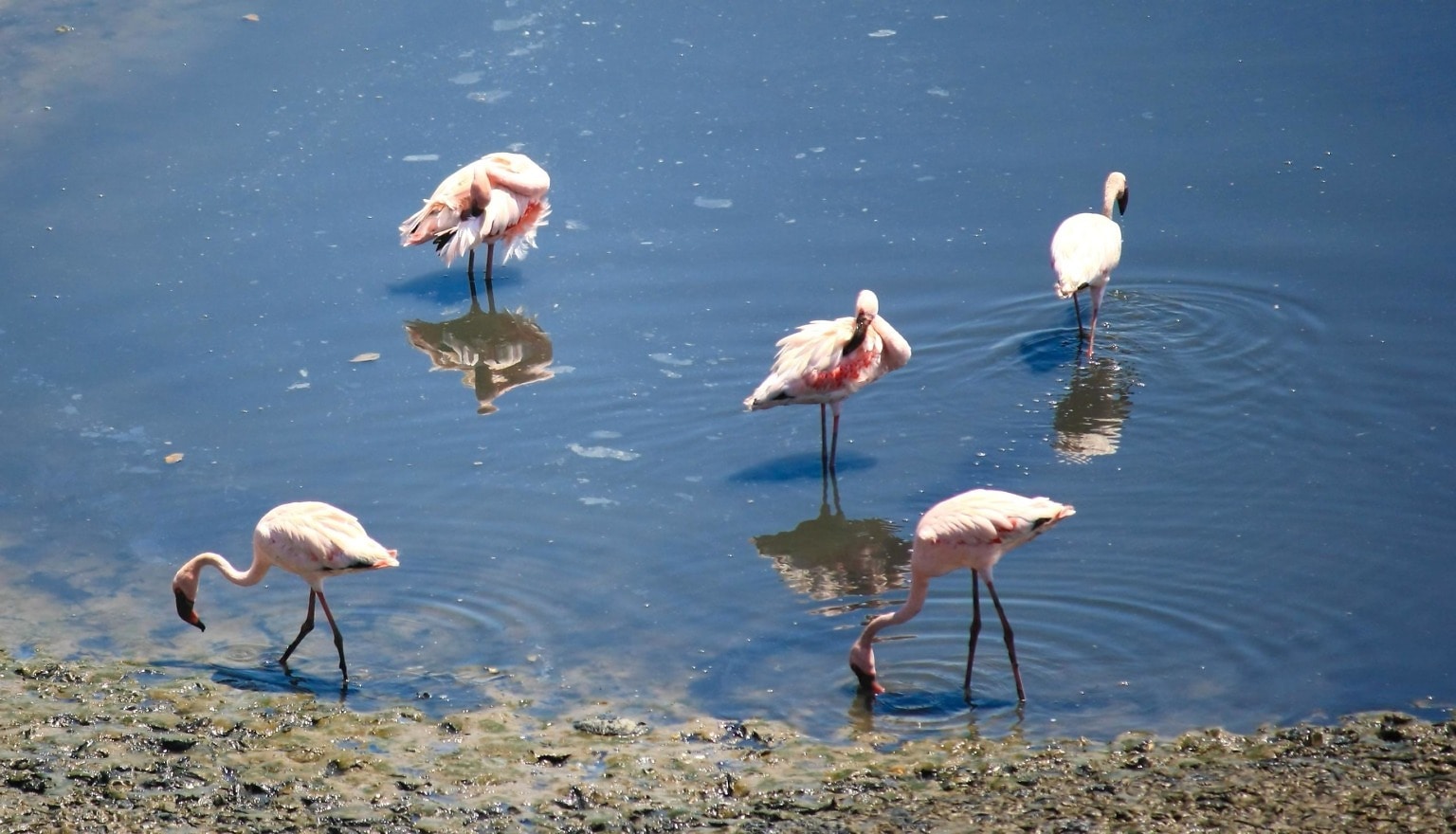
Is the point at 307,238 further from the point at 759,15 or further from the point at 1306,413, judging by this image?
the point at 1306,413

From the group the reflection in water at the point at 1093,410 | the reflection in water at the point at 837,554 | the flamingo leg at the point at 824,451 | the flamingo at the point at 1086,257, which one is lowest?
the reflection in water at the point at 837,554

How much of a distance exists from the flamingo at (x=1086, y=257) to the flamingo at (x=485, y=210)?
382 centimetres

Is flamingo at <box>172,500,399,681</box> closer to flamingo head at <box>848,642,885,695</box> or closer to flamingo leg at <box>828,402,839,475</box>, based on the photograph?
flamingo head at <box>848,642,885,695</box>

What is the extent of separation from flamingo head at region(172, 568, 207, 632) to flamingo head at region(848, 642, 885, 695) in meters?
3.07

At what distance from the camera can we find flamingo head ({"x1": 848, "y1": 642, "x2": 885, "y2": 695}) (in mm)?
6934

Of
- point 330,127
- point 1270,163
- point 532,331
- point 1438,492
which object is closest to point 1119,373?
point 1438,492

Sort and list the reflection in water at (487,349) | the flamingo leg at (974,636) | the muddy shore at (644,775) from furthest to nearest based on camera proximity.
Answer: the reflection in water at (487,349)
the flamingo leg at (974,636)
the muddy shore at (644,775)

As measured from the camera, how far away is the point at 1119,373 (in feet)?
32.3

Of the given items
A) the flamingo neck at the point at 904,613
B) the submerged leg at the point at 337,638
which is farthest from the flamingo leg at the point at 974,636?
the submerged leg at the point at 337,638

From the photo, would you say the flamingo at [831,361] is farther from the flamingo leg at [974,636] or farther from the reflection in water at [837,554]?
the flamingo leg at [974,636]

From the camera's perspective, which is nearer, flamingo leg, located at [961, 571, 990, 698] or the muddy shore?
the muddy shore

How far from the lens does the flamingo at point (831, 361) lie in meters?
8.98

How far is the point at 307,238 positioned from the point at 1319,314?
23.4ft

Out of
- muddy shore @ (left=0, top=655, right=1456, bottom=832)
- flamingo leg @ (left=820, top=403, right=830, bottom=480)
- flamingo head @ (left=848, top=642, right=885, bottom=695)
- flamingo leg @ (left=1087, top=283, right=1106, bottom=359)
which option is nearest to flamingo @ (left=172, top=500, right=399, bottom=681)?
muddy shore @ (left=0, top=655, right=1456, bottom=832)
